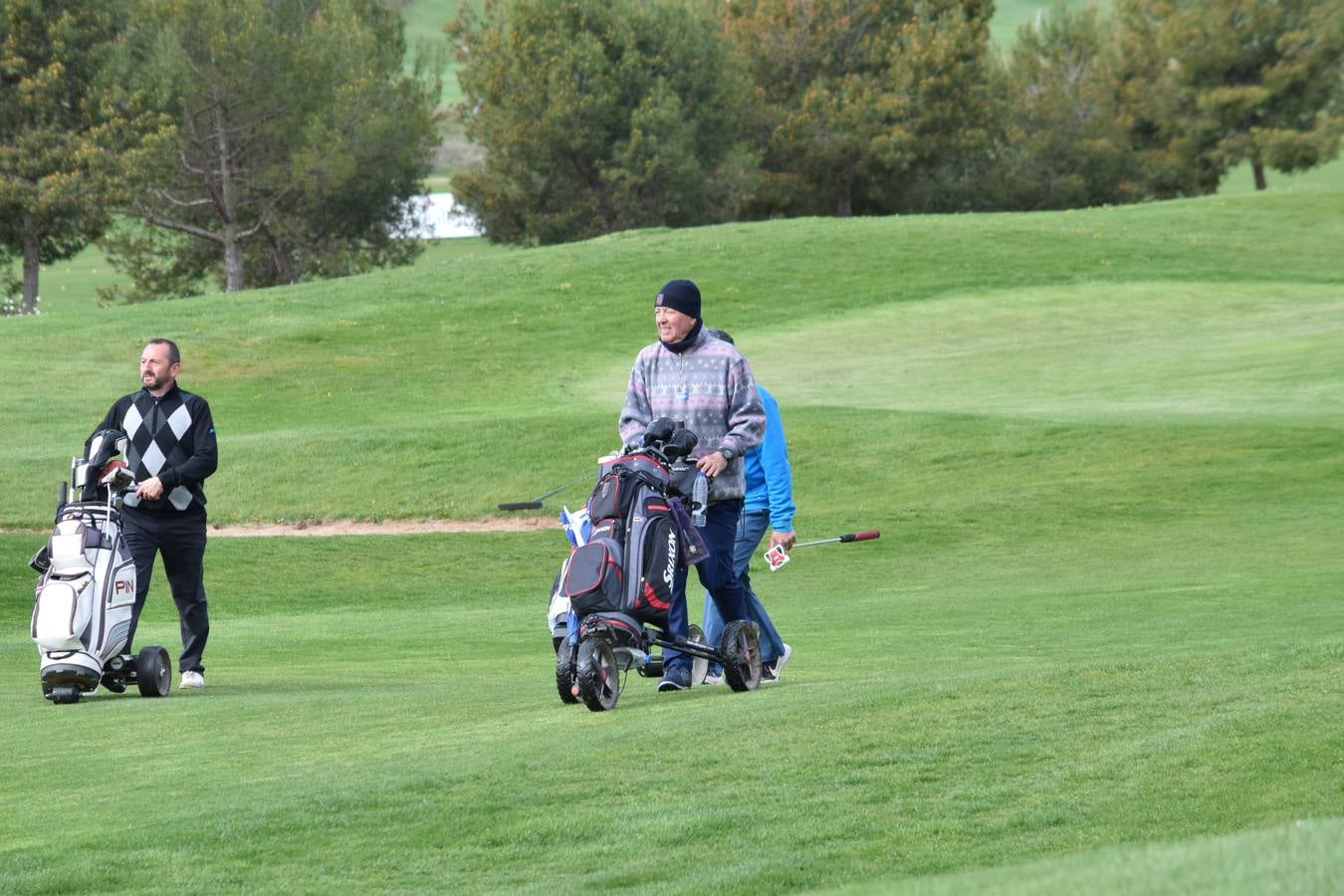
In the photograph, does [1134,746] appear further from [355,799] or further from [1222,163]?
[1222,163]

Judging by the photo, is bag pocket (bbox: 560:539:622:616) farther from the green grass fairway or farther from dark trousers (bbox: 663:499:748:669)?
dark trousers (bbox: 663:499:748:669)

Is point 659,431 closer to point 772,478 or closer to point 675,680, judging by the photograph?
point 675,680

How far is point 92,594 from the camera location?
11.6m

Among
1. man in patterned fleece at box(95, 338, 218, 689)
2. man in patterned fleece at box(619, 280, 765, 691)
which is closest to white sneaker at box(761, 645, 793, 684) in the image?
man in patterned fleece at box(619, 280, 765, 691)

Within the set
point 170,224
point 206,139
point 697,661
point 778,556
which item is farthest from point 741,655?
point 206,139

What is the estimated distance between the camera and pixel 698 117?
75.2 m

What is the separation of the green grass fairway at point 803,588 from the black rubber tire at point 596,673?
129 mm

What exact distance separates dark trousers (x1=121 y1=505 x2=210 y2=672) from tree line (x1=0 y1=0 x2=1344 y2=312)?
49.3 m

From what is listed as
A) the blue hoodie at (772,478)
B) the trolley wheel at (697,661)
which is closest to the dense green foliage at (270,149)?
the blue hoodie at (772,478)

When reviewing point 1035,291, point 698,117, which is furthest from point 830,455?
point 698,117

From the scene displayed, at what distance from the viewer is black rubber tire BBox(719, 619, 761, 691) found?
10.3 meters

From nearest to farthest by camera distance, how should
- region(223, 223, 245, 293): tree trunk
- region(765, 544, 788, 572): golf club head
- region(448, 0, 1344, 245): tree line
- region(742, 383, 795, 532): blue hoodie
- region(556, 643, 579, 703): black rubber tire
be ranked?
region(556, 643, 579, 703): black rubber tire < region(765, 544, 788, 572): golf club head < region(742, 383, 795, 532): blue hoodie < region(223, 223, 245, 293): tree trunk < region(448, 0, 1344, 245): tree line

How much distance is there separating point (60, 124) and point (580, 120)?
1962 cm

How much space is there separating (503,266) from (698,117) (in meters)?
30.3
